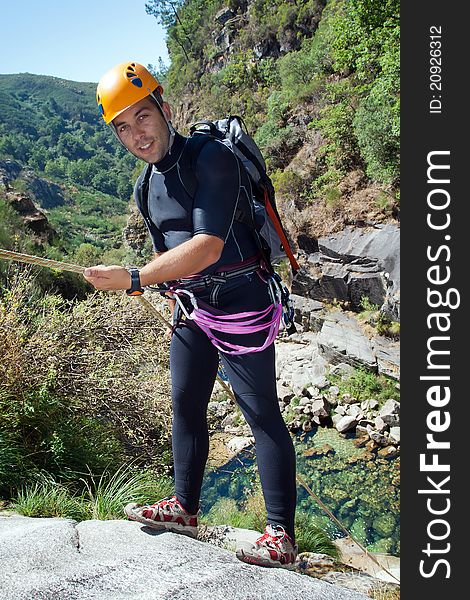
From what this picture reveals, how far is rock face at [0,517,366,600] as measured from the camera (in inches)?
73.0

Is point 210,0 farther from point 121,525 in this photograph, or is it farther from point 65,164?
point 65,164

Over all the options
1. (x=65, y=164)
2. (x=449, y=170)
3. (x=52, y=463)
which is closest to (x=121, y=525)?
(x=449, y=170)

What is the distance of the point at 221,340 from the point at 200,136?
86 centimetres

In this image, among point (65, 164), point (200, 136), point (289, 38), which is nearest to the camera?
point (200, 136)

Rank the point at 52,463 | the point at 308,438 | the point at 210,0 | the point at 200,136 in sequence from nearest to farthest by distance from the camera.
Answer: the point at 200,136 → the point at 52,463 → the point at 308,438 → the point at 210,0

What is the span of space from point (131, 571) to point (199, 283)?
1.17 metres

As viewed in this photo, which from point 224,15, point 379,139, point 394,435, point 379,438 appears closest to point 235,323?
point 379,438

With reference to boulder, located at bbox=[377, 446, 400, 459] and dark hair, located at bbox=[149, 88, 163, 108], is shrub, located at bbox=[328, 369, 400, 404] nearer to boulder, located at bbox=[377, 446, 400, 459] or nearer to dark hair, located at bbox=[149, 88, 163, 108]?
boulder, located at bbox=[377, 446, 400, 459]

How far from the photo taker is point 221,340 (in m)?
2.24

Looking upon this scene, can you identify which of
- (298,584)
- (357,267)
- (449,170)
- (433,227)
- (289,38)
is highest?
(289,38)

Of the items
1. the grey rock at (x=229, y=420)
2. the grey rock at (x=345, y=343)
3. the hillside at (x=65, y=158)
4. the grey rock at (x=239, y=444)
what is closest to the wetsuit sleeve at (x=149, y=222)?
the grey rock at (x=239, y=444)

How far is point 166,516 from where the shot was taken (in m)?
2.38

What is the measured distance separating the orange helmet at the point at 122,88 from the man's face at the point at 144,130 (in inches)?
1.2

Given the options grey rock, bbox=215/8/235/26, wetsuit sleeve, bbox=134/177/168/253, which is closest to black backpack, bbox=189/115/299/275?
wetsuit sleeve, bbox=134/177/168/253
